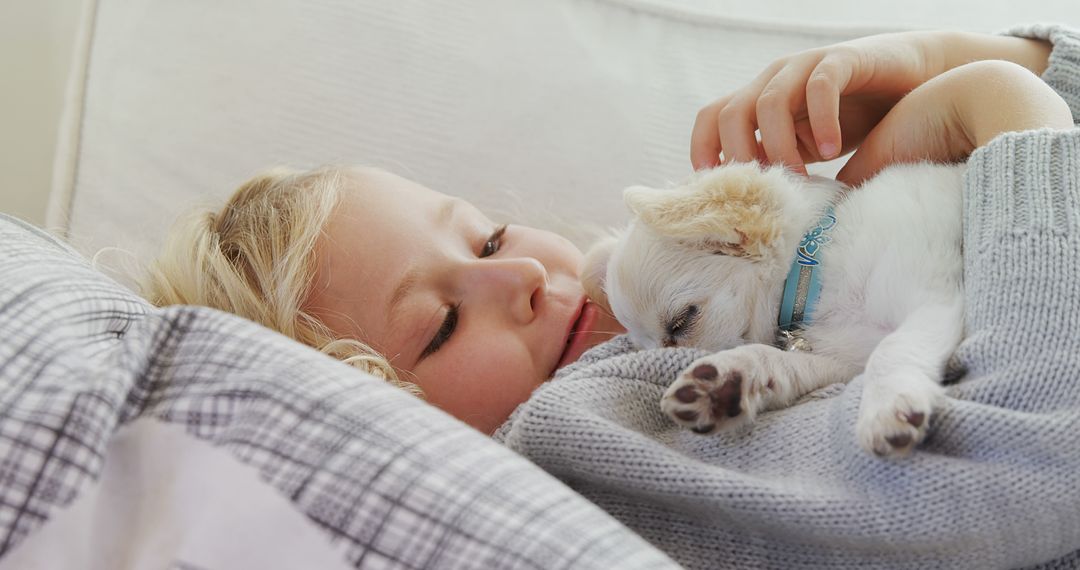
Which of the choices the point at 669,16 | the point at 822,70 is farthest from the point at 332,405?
the point at 669,16

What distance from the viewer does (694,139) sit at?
5.01ft

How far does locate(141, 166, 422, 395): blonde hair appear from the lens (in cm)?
137

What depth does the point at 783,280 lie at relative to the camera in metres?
1.29

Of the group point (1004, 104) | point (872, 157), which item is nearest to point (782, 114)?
point (872, 157)

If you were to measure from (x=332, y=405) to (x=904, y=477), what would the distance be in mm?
528

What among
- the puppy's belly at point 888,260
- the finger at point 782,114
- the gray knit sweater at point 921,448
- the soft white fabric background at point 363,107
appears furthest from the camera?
the soft white fabric background at point 363,107

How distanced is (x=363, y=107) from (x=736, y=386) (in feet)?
3.68

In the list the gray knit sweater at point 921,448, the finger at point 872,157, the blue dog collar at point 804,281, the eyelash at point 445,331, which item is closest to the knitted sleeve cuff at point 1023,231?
the gray knit sweater at point 921,448

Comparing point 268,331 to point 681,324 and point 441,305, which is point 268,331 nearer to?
point 441,305

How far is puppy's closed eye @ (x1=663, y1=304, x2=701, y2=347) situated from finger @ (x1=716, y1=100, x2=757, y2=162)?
0.27 m

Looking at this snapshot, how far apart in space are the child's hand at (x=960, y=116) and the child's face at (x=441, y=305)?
0.57 m

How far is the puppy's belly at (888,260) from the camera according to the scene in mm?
1119

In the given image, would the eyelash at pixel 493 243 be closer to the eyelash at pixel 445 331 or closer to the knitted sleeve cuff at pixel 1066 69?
the eyelash at pixel 445 331

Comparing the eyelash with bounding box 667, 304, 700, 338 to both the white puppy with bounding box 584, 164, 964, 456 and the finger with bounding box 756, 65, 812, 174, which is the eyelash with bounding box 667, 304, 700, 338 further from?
the finger with bounding box 756, 65, 812, 174
